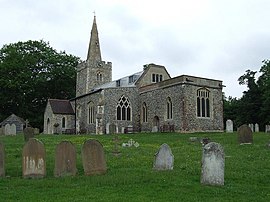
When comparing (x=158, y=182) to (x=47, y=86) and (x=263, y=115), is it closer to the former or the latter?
(x=263, y=115)

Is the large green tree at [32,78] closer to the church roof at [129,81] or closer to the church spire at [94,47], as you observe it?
the church spire at [94,47]

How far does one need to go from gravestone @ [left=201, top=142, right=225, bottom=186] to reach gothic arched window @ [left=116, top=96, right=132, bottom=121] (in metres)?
29.8

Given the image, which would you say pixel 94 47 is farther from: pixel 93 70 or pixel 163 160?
pixel 163 160

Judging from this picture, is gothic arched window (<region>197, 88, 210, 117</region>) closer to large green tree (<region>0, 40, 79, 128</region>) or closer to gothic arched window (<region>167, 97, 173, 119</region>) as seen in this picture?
gothic arched window (<region>167, 97, 173, 119</region>)

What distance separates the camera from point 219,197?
29.0 ft

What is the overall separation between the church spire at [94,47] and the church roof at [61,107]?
25.4 ft

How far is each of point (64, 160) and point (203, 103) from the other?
26.4 metres

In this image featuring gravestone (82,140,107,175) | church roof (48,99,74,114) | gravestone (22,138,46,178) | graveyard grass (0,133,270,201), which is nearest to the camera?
graveyard grass (0,133,270,201)

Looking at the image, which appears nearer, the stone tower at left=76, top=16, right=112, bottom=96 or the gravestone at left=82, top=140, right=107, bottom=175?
the gravestone at left=82, top=140, right=107, bottom=175

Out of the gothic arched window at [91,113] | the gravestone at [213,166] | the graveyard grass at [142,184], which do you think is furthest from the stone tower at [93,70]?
the gravestone at [213,166]

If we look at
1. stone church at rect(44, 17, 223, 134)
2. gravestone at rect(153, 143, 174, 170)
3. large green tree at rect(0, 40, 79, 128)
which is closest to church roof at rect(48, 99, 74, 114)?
stone church at rect(44, 17, 223, 134)

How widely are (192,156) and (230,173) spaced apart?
12.7 feet

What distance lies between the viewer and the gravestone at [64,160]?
36.7 ft

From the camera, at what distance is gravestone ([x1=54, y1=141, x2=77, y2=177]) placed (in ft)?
36.7
